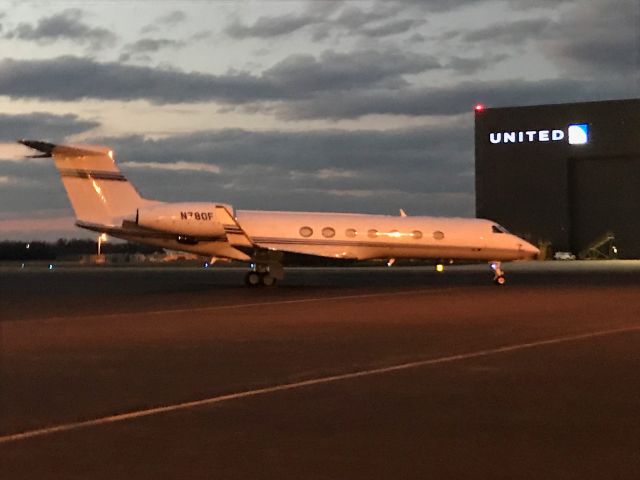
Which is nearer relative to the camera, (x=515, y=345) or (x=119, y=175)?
(x=515, y=345)

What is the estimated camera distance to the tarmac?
6652mm

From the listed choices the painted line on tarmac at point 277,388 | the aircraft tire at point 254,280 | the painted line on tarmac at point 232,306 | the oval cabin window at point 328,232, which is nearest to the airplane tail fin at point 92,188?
the aircraft tire at point 254,280

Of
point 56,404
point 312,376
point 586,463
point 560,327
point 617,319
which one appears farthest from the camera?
point 617,319

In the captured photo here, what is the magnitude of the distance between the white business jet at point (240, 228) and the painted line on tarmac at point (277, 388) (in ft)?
51.2

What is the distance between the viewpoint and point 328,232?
30547mm

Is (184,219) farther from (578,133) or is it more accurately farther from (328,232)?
(578,133)

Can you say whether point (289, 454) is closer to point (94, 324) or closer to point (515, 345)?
point (515, 345)

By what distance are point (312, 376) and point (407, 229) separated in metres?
21.0

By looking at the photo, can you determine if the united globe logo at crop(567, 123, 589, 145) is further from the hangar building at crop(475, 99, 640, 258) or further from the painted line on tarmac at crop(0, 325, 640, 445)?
the painted line on tarmac at crop(0, 325, 640, 445)

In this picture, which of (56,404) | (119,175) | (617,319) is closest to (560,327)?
(617,319)

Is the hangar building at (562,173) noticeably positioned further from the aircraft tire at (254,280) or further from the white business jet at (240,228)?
the aircraft tire at (254,280)

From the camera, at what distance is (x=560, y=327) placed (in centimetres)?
1670

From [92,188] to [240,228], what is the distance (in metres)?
5.02

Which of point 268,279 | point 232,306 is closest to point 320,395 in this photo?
point 232,306
